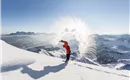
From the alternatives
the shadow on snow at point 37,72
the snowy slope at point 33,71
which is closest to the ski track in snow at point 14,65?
the snowy slope at point 33,71

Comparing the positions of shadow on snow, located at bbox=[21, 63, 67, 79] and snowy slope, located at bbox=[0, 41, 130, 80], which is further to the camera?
shadow on snow, located at bbox=[21, 63, 67, 79]

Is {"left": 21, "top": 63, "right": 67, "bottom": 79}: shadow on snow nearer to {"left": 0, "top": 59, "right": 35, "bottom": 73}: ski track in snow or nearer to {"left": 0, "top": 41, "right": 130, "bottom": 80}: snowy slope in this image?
{"left": 0, "top": 41, "right": 130, "bottom": 80}: snowy slope

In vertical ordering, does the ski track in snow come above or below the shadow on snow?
above

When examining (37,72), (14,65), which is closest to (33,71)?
(37,72)

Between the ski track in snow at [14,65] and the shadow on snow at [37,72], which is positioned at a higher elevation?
the ski track in snow at [14,65]

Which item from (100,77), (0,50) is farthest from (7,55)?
(100,77)

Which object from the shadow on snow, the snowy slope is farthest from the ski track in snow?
the shadow on snow

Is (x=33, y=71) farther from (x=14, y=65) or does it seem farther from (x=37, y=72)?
(x=14, y=65)

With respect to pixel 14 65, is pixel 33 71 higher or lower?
lower

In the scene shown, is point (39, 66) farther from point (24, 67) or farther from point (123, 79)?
point (123, 79)

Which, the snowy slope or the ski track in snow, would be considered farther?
the ski track in snow

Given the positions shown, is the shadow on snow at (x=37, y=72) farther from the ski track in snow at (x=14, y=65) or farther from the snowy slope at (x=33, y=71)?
the ski track in snow at (x=14, y=65)

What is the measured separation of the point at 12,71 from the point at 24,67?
3.54ft

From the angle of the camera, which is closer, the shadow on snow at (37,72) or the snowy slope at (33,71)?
the snowy slope at (33,71)
